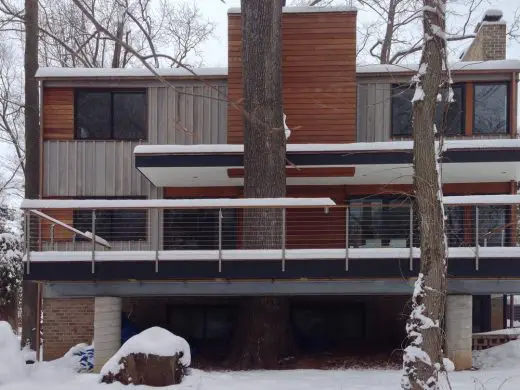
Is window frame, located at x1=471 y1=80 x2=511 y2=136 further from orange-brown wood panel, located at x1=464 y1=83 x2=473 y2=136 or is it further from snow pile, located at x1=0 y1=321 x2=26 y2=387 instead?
snow pile, located at x1=0 y1=321 x2=26 y2=387

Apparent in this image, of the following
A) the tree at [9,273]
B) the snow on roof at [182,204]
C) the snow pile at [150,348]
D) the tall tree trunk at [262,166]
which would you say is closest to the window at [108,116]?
the tall tree trunk at [262,166]

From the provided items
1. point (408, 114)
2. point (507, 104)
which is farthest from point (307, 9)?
point (507, 104)

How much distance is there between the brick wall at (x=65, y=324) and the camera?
13.8 m

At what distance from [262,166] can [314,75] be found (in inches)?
119

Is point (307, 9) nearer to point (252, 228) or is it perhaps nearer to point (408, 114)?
point (408, 114)

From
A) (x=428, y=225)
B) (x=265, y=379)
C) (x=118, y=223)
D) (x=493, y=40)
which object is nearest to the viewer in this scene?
(x=428, y=225)

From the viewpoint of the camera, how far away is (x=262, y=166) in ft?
39.1

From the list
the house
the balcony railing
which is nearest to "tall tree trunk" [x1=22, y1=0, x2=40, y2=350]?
the house

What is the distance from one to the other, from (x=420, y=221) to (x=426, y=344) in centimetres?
119

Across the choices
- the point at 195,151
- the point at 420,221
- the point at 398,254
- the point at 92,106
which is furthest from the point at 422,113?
the point at 92,106

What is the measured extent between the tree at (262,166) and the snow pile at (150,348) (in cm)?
252

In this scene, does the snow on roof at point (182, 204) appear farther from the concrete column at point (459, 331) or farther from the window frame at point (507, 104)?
the window frame at point (507, 104)

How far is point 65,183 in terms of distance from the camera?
1469cm

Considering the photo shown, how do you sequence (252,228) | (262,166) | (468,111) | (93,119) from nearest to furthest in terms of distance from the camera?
1. (252,228)
2. (262,166)
3. (468,111)
4. (93,119)
